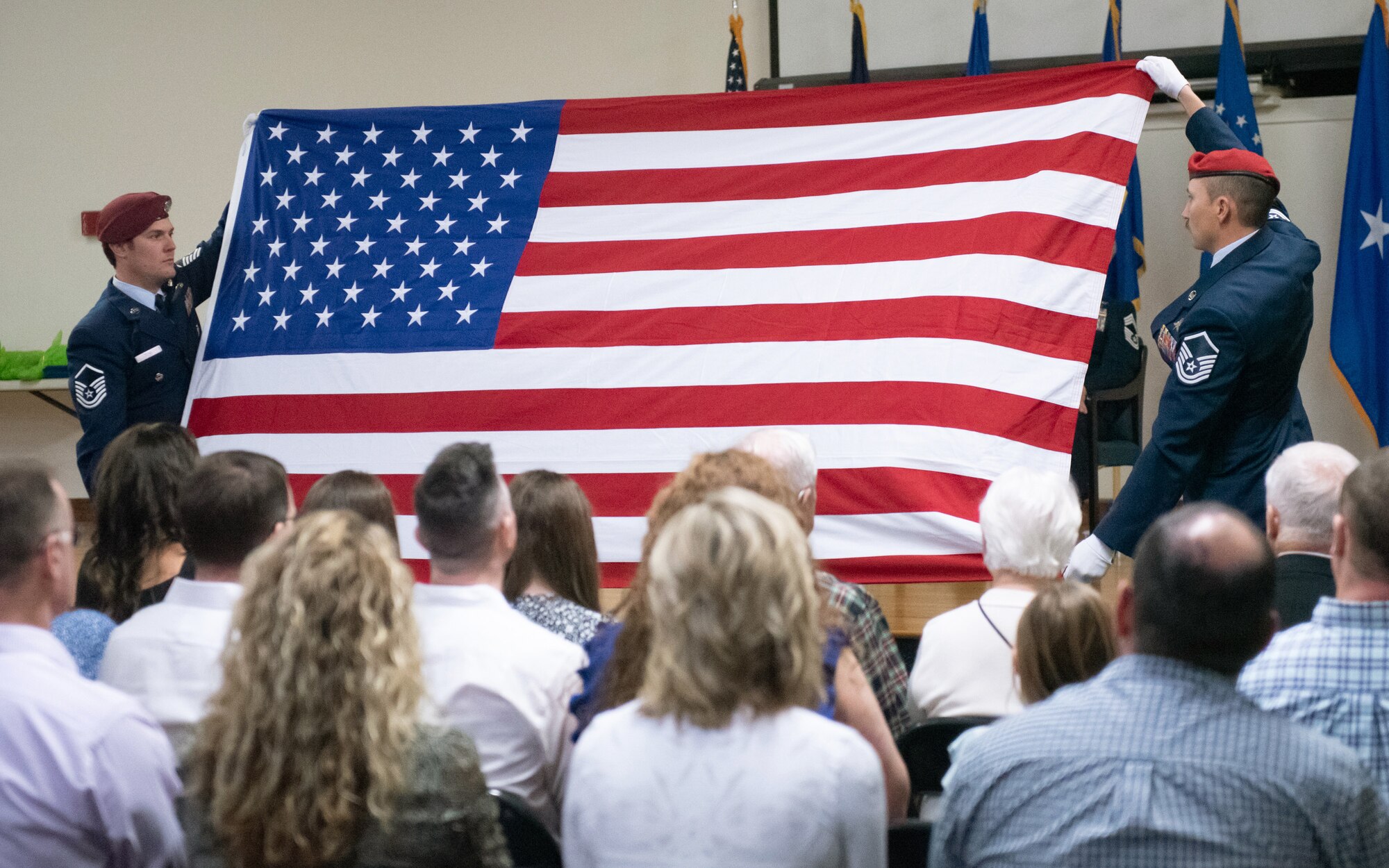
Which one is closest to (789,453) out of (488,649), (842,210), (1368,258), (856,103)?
(488,649)

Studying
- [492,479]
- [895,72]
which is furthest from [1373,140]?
[492,479]

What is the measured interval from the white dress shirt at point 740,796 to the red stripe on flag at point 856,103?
8.67 feet

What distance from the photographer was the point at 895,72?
5758 mm

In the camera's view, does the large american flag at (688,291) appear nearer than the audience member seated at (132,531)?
No

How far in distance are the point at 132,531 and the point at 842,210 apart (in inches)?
80.9

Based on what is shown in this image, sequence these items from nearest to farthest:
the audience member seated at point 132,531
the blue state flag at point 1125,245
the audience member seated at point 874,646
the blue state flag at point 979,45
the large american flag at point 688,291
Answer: the audience member seated at point 874,646
the audience member seated at point 132,531
the large american flag at point 688,291
the blue state flag at point 1125,245
the blue state flag at point 979,45

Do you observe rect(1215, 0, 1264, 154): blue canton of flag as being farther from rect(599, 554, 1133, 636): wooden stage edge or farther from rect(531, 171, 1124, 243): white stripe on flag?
rect(599, 554, 1133, 636): wooden stage edge

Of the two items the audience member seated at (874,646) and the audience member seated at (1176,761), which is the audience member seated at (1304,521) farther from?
the audience member seated at (1176,761)

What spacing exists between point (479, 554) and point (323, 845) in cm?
53

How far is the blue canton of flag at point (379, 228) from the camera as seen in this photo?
3.58 metres

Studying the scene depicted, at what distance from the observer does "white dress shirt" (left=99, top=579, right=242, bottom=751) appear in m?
1.63

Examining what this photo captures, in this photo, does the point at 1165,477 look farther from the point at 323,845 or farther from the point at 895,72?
the point at 895,72

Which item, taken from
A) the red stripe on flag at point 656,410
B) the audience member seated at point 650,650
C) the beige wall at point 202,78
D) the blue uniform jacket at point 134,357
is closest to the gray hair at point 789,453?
the audience member seated at point 650,650

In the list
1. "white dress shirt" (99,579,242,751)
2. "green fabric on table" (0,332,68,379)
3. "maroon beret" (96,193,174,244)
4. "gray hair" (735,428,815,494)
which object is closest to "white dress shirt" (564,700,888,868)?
"white dress shirt" (99,579,242,751)
